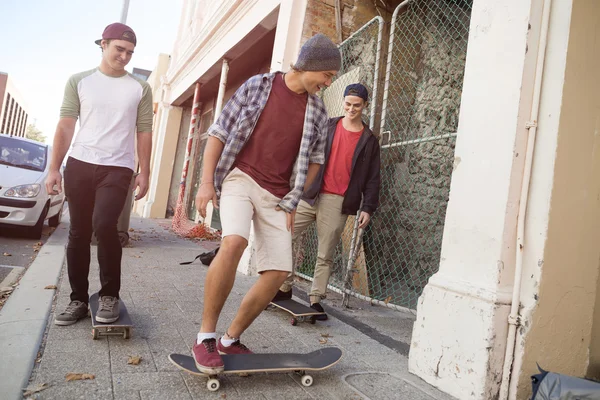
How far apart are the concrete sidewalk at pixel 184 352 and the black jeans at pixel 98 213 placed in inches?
16.2

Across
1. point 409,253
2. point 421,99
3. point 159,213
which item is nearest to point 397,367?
point 409,253

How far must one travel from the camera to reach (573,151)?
8.92 ft

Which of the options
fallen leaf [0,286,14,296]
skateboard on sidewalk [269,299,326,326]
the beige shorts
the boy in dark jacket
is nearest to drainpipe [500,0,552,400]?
the beige shorts

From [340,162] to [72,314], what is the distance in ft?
8.73

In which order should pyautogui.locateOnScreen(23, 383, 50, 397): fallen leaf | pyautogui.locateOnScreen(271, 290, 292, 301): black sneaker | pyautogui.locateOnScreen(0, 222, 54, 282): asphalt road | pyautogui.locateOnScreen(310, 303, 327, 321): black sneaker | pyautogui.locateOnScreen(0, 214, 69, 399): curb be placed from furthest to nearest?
1. pyautogui.locateOnScreen(0, 222, 54, 282): asphalt road
2. pyautogui.locateOnScreen(271, 290, 292, 301): black sneaker
3. pyautogui.locateOnScreen(310, 303, 327, 321): black sneaker
4. pyautogui.locateOnScreen(0, 214, 69, 399): curb
5. pyautogui.locateOnScreen(23, 383, 50, 397): fallen leaf

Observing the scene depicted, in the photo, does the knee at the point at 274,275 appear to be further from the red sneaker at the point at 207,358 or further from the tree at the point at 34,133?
the tree at the point at 34,133

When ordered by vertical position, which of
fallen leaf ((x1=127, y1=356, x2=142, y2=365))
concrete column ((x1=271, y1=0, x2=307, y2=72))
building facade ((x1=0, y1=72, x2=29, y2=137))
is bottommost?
fallen leaf ((x1=127, y1=356, x2=142, y2=365))

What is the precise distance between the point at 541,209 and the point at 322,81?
148cm

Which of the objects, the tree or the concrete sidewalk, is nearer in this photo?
the concrete sidewalk

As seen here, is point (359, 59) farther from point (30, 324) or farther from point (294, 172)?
point (30, 324)

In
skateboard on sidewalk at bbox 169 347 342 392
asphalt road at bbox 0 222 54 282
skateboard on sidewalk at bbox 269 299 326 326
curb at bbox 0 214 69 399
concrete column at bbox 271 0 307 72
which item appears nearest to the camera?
curb at bbox 0 214 69 399

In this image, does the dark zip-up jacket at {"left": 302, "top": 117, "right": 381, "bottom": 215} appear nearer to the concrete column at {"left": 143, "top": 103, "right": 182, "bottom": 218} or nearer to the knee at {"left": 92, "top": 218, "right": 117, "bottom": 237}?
the knee at {"left": 92, "top": 218, "right": 117, "bottom": 237}

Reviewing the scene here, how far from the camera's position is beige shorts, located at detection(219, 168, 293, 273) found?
8.69 feet

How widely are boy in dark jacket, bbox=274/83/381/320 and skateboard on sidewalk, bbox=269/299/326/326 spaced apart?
Answer: 158mm
